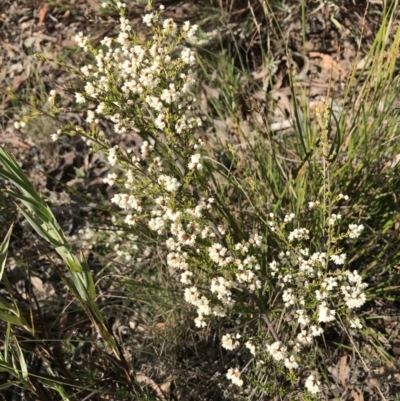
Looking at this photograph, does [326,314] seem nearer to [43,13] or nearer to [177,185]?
[177,185]

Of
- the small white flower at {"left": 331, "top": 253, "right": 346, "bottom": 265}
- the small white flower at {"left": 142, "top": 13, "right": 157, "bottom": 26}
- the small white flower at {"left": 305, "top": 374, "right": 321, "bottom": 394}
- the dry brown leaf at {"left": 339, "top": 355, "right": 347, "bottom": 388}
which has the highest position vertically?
the small white flower at {"left": 142, "top": 13, "right": 157, "bottom": 26}

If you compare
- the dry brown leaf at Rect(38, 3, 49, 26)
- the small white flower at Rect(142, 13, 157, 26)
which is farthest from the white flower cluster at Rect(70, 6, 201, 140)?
the dry brown leaf at Rect(38, 3, 49, 26)

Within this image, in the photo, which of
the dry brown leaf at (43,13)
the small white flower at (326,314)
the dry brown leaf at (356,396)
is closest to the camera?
→ the small white flower at (326,314)

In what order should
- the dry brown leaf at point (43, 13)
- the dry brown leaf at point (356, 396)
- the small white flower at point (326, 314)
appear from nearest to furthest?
1. the small white flower at point (326, 314)
2. the dry brown leaf at point (356, 396)
3. the dry brown leaf at point (43, 13)

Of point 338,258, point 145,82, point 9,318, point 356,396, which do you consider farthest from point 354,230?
point 9,318

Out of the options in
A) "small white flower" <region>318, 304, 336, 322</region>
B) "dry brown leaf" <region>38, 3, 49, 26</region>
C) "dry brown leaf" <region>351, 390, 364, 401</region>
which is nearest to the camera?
"small white flower" <region>318, 304, 336, 322</region>

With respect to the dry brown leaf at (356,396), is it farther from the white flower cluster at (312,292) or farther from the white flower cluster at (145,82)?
the white flower cluster at (145,82)

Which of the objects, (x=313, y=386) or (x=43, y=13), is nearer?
(x=313, y=386)

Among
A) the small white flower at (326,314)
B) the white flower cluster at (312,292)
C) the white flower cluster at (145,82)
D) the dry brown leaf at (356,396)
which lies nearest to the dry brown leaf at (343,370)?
the dry brown leaf at (356,396)

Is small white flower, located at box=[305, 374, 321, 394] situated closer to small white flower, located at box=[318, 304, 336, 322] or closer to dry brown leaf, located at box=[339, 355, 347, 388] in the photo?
small white flower, located at box=[318, 304, 336, 322]

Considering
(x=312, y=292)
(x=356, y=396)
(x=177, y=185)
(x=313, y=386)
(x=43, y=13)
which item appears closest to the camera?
(x=177, y=185)

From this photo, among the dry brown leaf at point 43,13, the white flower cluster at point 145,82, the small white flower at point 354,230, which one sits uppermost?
the white flower cluster at point 145,82

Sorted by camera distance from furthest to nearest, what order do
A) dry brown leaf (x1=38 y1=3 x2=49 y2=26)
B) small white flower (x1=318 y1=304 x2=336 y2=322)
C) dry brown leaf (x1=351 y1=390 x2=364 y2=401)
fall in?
dry brown leaf (x1=38 y1=3 x2=49 y2=26), dry brown leaf (x1=351 y1=390 x2=364 y2=401), small white flower (x1=318 y1=304 x2=336 y2=322)

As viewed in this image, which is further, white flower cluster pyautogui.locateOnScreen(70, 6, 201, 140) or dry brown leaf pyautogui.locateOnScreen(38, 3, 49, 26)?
dry brown leaf pyautogui.locateOnScreen(38, 3, 49, 26)
